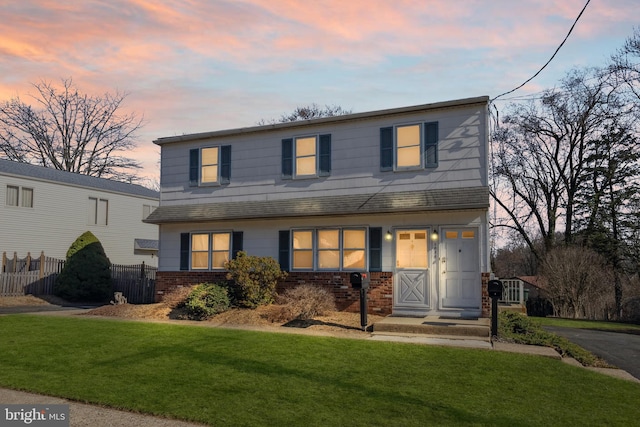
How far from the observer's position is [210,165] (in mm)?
17422

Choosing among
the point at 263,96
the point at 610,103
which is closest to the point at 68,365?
the point at 263,96

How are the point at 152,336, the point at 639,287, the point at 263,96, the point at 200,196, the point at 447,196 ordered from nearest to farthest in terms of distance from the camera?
the point at 152,336 → the point at 447,196 → the point at 200,196 → the point at 263,96 → the point at 639,287

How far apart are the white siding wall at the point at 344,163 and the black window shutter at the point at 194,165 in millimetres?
186

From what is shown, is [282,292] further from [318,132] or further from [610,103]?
[610,103]

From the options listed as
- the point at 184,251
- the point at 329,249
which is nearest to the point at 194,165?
the point at 184,251

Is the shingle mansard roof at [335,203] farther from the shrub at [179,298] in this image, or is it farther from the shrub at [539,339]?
the shrub at [539,339]

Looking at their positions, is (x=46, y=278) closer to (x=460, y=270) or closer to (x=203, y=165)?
(x=203, y=165)

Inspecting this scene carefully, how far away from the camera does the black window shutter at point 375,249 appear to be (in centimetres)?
1460

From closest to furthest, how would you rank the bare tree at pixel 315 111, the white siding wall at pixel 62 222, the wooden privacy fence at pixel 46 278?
the wooden privacy fence at pixel 46 278, the white siding wall at pixel 62 222, the bare tree at pixel 315 111

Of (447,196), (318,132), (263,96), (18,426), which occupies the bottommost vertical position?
(18,426)

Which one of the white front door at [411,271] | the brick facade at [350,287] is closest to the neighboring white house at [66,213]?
the brick facade at [350,287]

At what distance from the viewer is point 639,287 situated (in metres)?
26.5

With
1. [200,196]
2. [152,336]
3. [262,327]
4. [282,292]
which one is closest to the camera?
[152,336]

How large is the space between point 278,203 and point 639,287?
20833 millimetres
